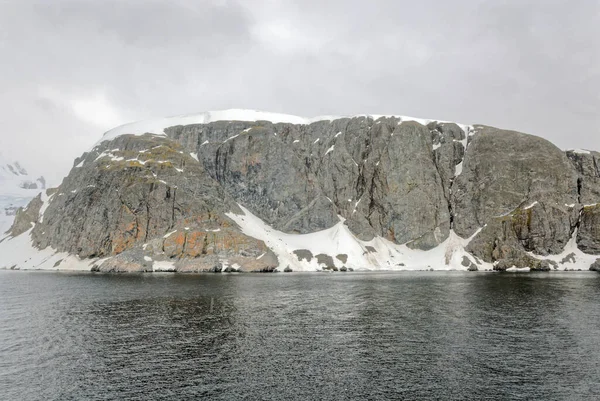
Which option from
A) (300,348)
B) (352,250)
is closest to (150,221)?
(352,250)

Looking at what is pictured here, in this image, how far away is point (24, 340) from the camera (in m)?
42.5

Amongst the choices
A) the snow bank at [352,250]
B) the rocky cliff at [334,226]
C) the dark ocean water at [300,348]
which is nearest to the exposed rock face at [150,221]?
the rocky cliff at [334,226]

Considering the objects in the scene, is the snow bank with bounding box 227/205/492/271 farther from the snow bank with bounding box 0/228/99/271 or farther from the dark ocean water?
the dark ocean water

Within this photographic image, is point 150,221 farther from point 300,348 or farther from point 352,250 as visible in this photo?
point 300,348

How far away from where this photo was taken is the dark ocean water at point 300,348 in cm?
2870

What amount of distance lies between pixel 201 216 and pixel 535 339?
5673 inches

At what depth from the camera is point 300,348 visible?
39281mm

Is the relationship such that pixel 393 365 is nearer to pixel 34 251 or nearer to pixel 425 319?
pixel 425 319

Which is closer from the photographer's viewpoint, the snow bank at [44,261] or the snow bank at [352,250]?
the snow bank at [352,250]

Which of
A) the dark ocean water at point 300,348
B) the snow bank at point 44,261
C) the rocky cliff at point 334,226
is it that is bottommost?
the dark ocean water at point 300,348

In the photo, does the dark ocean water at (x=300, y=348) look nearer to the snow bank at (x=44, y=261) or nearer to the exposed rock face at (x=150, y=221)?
the exposed rock face at (x=150, y=221)

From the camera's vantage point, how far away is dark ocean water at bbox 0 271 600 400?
2870 cm

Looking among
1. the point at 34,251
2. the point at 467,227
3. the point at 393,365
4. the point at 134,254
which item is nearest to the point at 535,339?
the point at 393,365

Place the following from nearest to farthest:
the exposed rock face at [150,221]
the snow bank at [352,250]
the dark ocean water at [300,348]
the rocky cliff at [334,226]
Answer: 1. the dark ocean water at [300,348]
2. the exposed rock face at [150,221]
3. the rocky cliff at [334,226]
4. the snow bank at [352,250]
